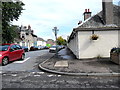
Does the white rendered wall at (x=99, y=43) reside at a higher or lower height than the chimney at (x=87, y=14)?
lower

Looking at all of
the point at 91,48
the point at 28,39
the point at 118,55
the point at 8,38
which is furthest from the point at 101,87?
the point at 28,39

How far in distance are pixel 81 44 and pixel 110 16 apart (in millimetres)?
3869

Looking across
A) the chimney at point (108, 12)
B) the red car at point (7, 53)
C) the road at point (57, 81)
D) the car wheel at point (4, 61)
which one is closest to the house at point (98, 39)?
the chimney at point (108, 12)

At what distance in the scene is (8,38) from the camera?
22109mm

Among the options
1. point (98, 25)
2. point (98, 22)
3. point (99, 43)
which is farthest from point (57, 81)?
point (98, 22)

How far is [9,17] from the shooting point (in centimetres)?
2234

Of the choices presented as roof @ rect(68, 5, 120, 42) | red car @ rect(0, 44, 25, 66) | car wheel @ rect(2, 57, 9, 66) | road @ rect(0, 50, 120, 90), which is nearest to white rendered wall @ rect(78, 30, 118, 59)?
roof @ rect(68, 5, 120, 42)

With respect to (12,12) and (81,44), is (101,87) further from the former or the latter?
(12,12)

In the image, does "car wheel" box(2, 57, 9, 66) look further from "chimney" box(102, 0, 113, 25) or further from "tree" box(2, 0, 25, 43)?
"tree" box(2, 0, 25, 43)

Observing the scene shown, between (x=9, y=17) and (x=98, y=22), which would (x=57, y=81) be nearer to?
(x=98, y=22)

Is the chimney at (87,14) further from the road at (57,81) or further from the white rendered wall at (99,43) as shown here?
the road at (57,81)

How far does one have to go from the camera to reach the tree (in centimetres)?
2105

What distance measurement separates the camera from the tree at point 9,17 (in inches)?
829

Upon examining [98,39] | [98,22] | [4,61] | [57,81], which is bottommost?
[57,81]
